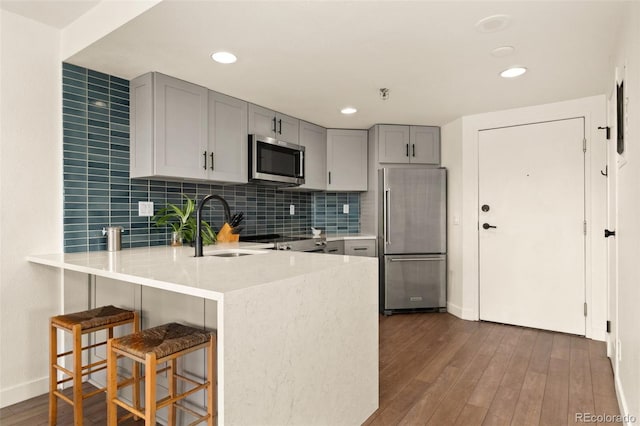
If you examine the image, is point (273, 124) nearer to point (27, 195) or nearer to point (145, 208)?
point (145, 208)

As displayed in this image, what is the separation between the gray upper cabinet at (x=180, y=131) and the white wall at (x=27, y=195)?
19.0 inches

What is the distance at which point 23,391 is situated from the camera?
2217mm

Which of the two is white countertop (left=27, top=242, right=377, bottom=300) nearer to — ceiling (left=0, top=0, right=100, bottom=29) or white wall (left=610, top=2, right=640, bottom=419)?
white wall (left=610, top=2, right=640, bottom=419)

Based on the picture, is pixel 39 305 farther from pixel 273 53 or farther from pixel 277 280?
pixel 273 53

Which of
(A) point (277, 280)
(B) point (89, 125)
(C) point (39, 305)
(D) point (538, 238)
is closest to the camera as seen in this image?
(A) point (277, 280)

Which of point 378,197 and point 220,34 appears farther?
point 378,197

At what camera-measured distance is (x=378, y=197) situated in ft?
13.7

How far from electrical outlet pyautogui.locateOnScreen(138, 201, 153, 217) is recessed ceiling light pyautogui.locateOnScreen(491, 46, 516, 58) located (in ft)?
8.66

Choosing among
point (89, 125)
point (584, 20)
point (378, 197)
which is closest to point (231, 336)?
point (89, 125)

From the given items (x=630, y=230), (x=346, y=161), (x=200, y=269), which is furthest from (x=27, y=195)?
(x=630, y=230)

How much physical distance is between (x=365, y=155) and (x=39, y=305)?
3337 millimetres

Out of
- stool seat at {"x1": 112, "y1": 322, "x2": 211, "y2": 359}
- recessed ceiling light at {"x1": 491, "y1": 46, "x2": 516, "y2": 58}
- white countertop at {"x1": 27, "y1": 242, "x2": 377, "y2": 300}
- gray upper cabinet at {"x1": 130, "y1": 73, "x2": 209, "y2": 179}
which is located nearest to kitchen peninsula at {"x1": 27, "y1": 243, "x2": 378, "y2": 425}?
white countertop at {"x1": 27, "y1": 242, "x2": 377, "y2": 300}

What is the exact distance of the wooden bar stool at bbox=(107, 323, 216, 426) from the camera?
142 cm

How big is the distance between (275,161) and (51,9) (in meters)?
1.90
